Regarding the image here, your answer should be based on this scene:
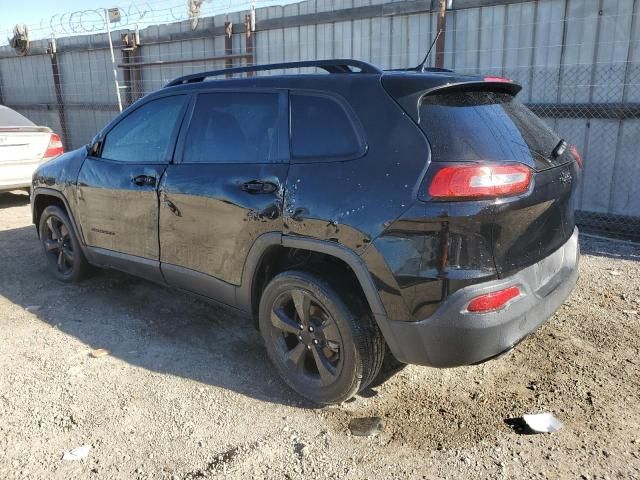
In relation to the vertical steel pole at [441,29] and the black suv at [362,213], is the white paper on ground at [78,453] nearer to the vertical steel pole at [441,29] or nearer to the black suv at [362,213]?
the black suv at [362,213]

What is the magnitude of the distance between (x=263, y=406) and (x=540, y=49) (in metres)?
5.40

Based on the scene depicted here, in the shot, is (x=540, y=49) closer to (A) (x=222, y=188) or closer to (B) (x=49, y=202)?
(A) (x=222, y=188)

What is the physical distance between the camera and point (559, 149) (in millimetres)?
3088

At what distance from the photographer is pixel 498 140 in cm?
272

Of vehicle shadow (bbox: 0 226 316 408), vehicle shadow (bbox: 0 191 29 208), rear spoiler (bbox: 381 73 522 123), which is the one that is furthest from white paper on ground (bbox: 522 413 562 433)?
vehicle shadow (bbox: 0 191 29 208)

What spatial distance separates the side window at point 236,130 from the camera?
3.24 m

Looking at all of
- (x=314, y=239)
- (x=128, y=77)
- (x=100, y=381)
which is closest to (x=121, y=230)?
(x=100, y=381)

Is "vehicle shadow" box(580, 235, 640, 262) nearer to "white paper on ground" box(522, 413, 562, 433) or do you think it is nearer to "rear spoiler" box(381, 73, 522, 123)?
"white paper on ground" box(522, 413, 562, 433)

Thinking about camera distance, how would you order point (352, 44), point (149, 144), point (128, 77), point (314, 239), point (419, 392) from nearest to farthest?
point (314, 239)
point (419, 392)
point (149, 144)
point (352, 44)
point (128, 77)

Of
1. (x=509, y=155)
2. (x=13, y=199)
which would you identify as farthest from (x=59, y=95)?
(x=509, y=155)

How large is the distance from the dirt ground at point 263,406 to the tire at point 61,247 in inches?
23.9

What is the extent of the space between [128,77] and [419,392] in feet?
33.5

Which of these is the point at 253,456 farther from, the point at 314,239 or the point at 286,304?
the point at 314,239

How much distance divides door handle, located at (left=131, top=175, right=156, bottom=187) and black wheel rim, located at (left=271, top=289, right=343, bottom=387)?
132 centimetres
